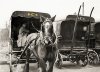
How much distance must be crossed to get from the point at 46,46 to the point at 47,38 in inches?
19.7

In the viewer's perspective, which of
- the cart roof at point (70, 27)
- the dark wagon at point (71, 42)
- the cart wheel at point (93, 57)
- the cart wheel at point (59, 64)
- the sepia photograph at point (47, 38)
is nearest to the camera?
the sepia photograph at point (47, 38)

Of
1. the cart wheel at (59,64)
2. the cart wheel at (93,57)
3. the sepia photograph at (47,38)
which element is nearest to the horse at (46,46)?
the sepia photograph at (47,38)

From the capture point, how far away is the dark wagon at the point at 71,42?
12.0m

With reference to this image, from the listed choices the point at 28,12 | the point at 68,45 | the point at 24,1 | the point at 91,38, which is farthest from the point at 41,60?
the point at 91,38

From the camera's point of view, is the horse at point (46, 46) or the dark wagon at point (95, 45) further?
the dark wagon at point (95, 45)

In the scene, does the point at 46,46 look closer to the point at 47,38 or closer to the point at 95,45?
the point at 47,38

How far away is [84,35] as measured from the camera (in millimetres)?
13219

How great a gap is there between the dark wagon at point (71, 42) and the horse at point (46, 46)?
4361mm

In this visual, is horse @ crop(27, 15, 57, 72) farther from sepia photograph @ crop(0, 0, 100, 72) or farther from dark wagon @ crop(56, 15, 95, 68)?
dark wagon @ crop(56, 15, 95, 68)

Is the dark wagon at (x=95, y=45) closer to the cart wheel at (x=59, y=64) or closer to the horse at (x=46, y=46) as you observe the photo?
the cart wheel at (x=59, y=64)

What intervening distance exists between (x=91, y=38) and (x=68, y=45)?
1.37 metres

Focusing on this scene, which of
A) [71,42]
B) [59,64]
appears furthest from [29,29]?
[71,42]

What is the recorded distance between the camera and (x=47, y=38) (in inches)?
261

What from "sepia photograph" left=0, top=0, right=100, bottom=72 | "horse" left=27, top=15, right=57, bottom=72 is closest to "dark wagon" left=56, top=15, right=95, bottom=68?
"sepia photograph" left=0, top=0, right=100, bottom=72
